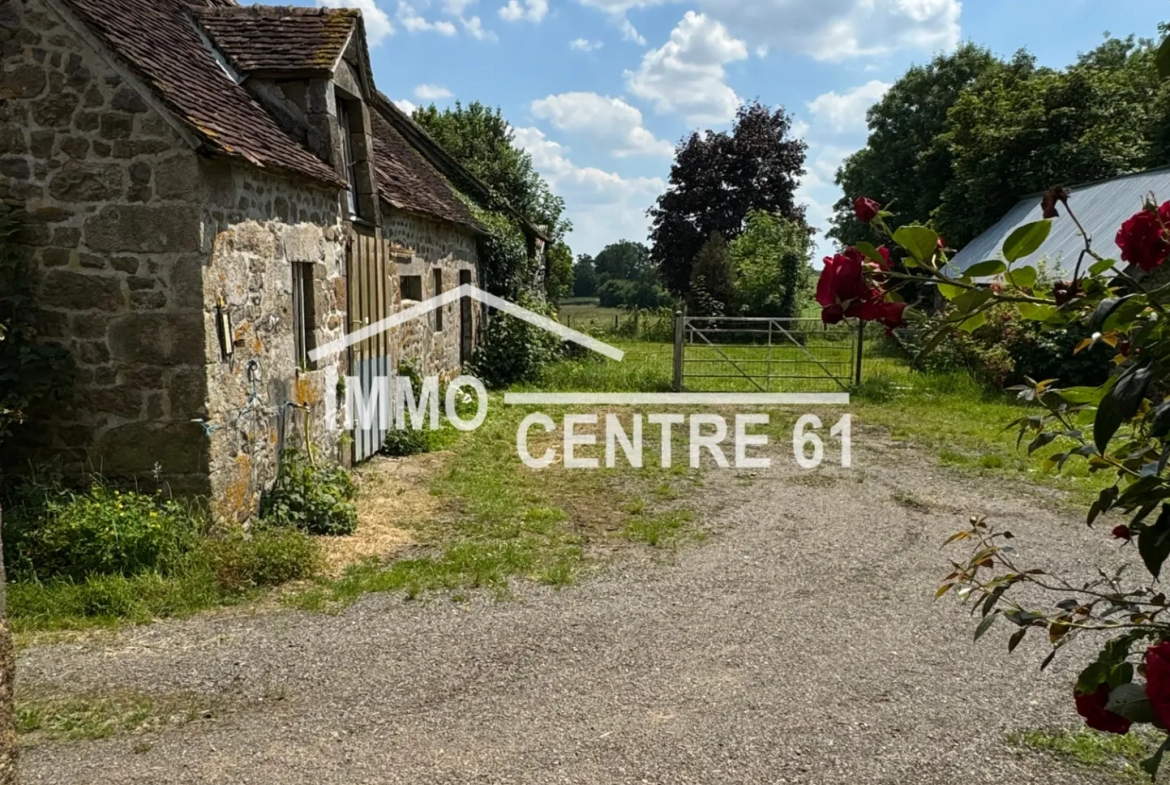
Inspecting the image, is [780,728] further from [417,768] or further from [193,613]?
[193,613]

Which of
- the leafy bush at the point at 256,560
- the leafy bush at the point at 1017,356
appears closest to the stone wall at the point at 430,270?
the leafy bush at the point at 256,560

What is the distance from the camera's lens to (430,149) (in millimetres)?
15930

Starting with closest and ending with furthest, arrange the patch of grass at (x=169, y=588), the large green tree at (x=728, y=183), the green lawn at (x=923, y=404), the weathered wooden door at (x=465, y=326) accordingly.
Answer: the patch of grass at (x=169, y=588) < the green lawn at (x=923, y=404) < the weathered wooden door at (x=465, y=326) < the large green tree at (x=728, y=183)

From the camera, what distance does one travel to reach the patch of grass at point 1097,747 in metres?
3.43

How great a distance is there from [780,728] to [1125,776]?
1411 millimetres

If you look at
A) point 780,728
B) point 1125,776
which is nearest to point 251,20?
point 780,728

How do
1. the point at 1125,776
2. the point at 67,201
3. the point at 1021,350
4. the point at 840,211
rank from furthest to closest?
the point at 840,211, the point at 1021,350, the point at 67,201, the point at 1125,776

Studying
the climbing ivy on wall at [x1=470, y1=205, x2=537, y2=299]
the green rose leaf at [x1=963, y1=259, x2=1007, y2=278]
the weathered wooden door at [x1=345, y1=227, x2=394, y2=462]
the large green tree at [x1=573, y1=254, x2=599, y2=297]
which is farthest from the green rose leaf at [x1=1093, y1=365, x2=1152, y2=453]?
the large green tree at [x1=573, y1=254, x2=599, y2=297]

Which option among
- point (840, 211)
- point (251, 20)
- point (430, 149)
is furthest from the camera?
point (840, 211)

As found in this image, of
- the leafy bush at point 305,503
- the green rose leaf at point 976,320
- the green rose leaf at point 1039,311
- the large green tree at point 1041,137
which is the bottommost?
the leafy bush at point 305,503

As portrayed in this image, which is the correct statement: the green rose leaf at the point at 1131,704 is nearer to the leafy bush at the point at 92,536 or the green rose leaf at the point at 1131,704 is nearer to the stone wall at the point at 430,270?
the leafy bush at the point at 92,536

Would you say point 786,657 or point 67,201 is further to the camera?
point 67,201

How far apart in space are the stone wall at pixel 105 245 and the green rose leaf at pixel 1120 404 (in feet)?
18.2

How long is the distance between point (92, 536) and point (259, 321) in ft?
6.55
